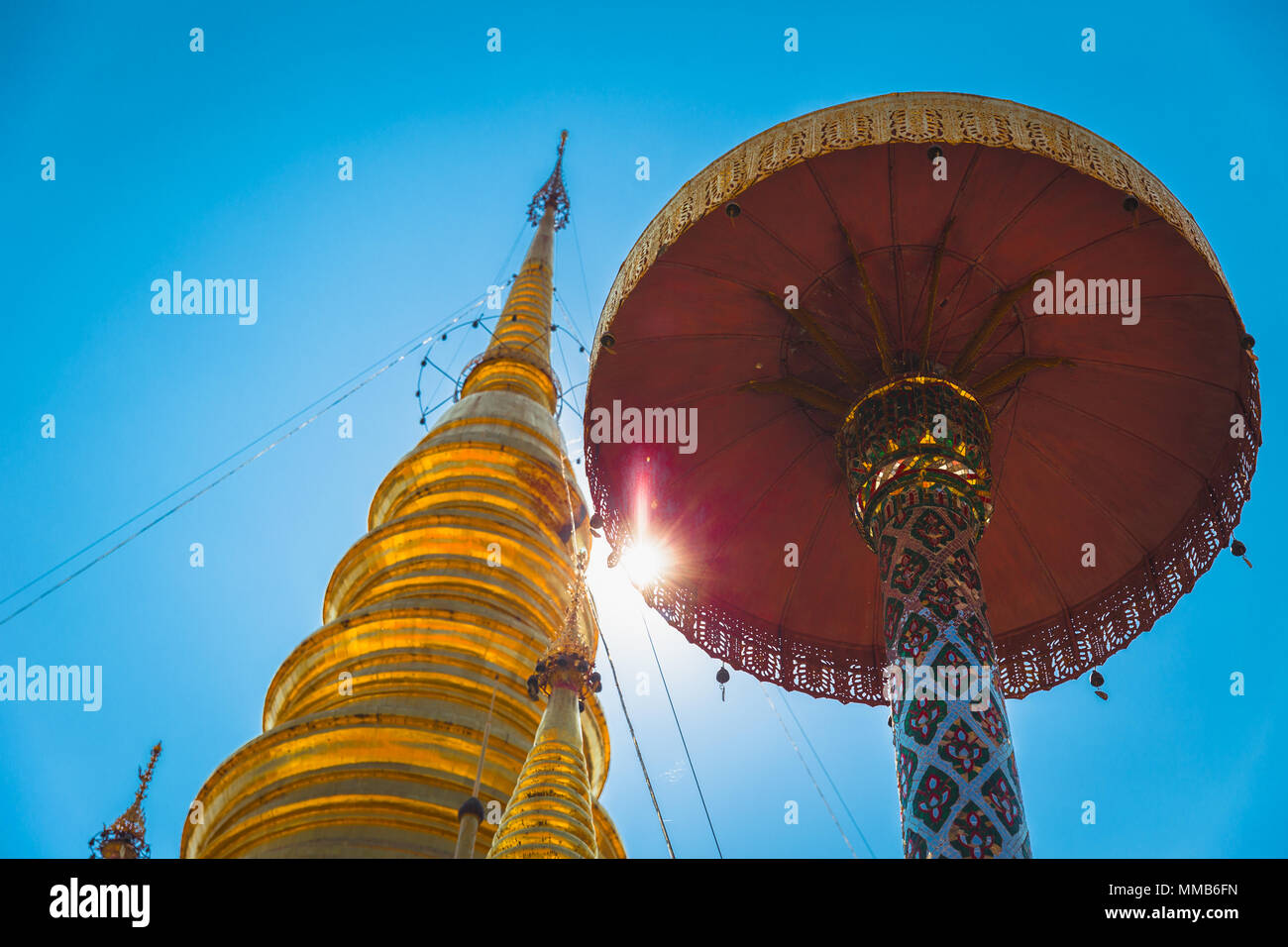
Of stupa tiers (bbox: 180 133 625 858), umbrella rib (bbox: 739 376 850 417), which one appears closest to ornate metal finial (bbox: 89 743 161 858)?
stupa tiers (bbox: 180 133 625 858)

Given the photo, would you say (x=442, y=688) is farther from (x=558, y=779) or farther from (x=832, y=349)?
(x=832, y=349)

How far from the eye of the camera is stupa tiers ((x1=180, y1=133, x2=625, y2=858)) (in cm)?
1028

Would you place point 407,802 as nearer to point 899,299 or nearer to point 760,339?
point 760,339

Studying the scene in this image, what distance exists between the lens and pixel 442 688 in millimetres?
12188

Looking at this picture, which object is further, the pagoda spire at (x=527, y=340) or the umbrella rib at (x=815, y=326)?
the pagoda spire at (x=527, y=340)

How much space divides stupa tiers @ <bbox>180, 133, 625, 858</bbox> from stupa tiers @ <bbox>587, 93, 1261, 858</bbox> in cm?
187

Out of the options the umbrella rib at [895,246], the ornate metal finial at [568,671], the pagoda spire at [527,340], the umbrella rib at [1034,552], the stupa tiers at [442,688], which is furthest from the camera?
the pagoda spire at [527,340]

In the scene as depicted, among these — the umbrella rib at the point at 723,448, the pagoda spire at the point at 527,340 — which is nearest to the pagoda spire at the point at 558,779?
the umbrella rib at the point at 723,448

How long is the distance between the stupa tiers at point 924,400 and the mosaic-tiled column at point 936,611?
18 millimetres

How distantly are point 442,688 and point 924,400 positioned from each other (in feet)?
21.8

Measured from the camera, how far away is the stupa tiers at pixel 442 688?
33.7 feet

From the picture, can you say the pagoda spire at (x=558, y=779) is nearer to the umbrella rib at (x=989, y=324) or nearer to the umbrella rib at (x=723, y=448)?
the umbrella rib at (x=723, y=448)

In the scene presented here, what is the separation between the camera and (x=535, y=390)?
63.7ft
